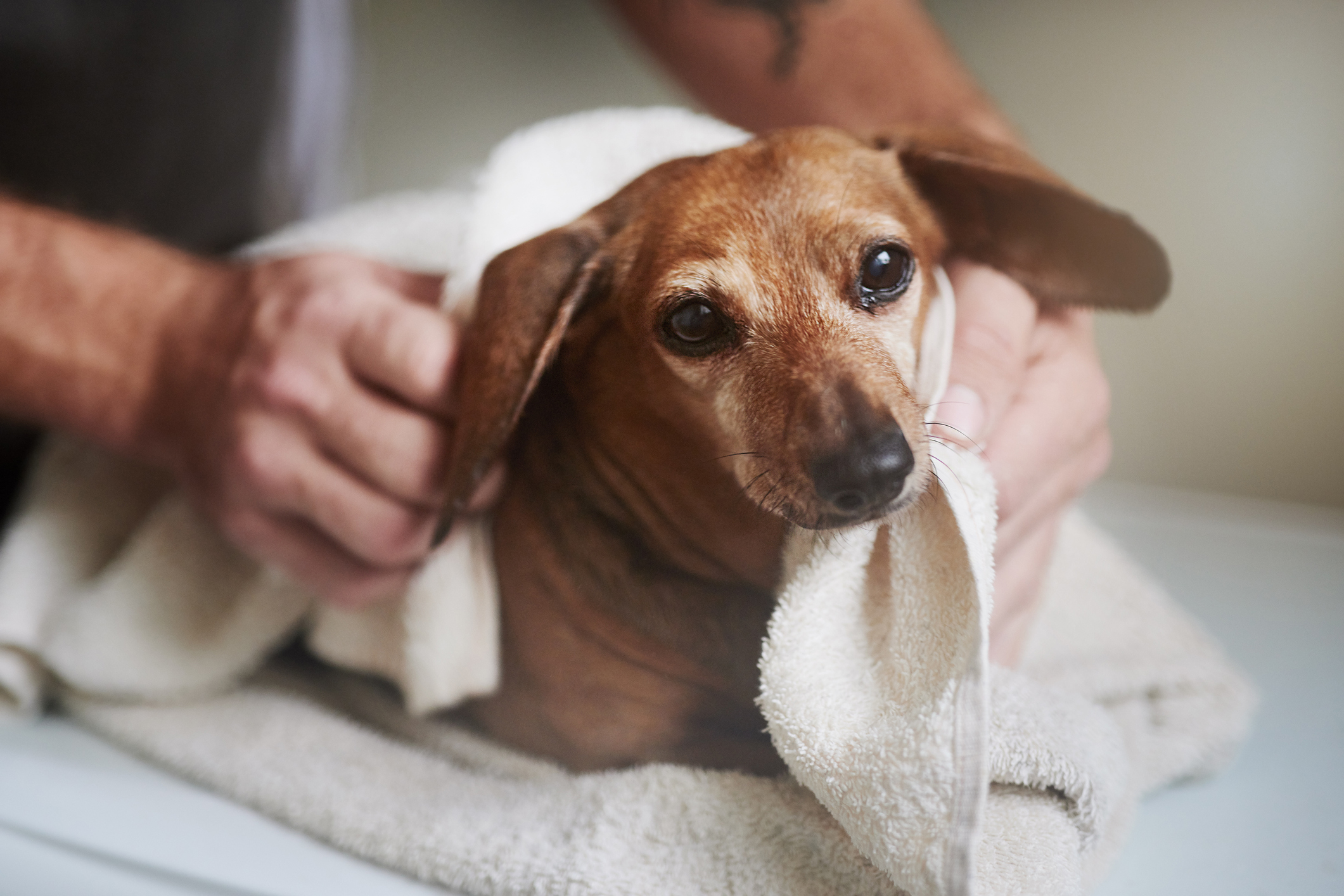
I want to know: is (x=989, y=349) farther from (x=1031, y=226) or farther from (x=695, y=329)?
(x=695, y=329)

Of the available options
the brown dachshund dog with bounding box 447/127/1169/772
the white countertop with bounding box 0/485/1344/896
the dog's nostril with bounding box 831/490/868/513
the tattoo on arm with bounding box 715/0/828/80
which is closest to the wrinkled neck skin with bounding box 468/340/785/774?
the brown dachshund dog with bounding box 447/127/1169/772

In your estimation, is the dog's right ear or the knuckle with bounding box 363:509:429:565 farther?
the knuckle with bounding box 363:509:429:565

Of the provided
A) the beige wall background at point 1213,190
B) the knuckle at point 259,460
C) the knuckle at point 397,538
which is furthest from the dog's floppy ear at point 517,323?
the beige wall background at point 1213,190

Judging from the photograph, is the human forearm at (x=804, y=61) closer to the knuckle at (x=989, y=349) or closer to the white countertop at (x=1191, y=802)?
the knuckle at (x=989, y=349)

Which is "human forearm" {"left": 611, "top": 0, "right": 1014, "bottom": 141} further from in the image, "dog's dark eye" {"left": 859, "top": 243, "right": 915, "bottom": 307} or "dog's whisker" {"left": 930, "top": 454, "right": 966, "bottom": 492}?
"dog's whisker" {"left": 930, "top": 454, "right": 966, "bottom": 492}

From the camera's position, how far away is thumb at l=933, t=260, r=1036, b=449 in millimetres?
821

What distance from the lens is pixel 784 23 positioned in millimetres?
1106

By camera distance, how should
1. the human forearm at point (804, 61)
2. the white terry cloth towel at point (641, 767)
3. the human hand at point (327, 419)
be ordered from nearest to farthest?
the white terry cloth towel at point (641, 767)
the human hand at point (327, 419)
the human forearm at point (804, 61)

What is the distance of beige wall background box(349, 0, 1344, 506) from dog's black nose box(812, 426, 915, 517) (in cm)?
23

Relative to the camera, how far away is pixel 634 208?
903 mm

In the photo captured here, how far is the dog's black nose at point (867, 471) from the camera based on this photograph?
0.69m

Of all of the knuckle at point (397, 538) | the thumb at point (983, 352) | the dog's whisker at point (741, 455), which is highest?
the thumb at point (983, 352)

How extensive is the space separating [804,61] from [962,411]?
20.0 inches

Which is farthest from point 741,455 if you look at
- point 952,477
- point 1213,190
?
point 1213,190
